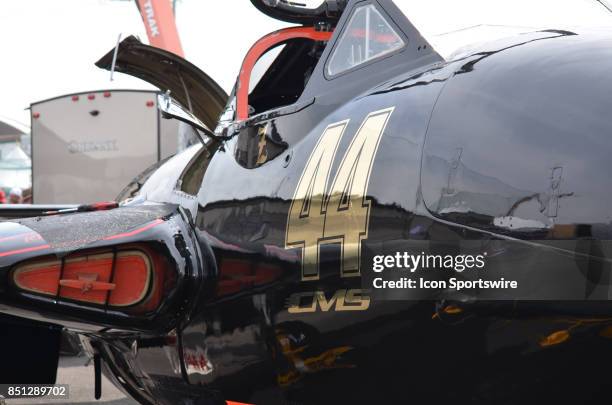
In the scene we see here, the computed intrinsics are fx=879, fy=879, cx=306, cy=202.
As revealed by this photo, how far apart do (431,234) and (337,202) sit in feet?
1.75

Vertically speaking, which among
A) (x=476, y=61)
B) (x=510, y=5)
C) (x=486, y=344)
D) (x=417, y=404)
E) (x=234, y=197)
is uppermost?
(x=510, y=5)

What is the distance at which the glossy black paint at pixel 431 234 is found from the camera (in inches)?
100.0

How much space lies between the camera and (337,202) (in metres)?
3.31

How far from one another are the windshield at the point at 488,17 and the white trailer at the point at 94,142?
37.0 ft

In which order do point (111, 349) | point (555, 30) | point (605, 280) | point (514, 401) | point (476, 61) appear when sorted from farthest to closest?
1. point (111, 349)
2. point (555, 30)
3. point (476, 61)
4. point (514, 401)
5. point (605, 280)

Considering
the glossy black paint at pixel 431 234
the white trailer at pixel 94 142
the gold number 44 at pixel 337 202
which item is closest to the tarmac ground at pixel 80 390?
the white trailer at pixel 94 142

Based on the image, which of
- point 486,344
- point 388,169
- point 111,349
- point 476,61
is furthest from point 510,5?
point 111,349

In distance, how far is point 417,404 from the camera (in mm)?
2973

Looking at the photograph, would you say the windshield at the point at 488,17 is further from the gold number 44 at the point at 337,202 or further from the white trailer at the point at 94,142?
the white trailer at the point at 94,142

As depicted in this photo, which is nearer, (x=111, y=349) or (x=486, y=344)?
(x=486, y=344)

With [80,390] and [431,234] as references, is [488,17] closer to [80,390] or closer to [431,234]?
[431,234]

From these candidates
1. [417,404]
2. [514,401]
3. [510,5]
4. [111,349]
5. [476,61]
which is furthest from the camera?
[111,349]

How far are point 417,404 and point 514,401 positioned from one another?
1.28ft

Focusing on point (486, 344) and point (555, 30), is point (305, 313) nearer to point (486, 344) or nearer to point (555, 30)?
point (486, 344)
